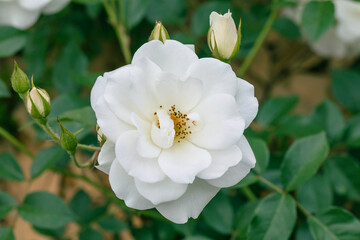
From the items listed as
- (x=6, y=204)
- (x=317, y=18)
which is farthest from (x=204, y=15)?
(x=6, y=204)

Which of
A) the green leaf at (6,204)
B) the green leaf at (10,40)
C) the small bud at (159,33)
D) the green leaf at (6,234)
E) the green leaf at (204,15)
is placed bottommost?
the green leaf at (6,234)

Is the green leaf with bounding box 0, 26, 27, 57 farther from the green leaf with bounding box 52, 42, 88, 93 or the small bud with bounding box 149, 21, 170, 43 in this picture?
the small bud with bounding box 149, 21, 170, 43

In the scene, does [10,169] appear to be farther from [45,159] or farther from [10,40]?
[10,40]

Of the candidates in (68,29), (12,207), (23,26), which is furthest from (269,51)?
(12,207)

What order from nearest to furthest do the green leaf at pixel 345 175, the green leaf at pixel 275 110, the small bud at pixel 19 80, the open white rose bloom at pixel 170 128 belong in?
the open white rose bloom at pixel 170 128 < the small bud at pixel 19 80 < the green leaf at pixel 345 175 < the green leaf at pixel 275 110

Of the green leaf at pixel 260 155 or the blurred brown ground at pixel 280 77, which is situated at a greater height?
the green leaf at pixel 260 155

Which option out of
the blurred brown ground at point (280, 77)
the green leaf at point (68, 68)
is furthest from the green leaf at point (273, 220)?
the blurred brown ground at point (280, 77)

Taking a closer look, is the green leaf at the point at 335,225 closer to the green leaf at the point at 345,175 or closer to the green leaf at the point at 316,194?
the green leaf at the point at 316,194

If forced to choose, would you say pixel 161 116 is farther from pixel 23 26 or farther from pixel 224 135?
pixel 23 26

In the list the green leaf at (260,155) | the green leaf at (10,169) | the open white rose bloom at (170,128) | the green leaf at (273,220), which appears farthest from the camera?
the green leaf at (10,169)
